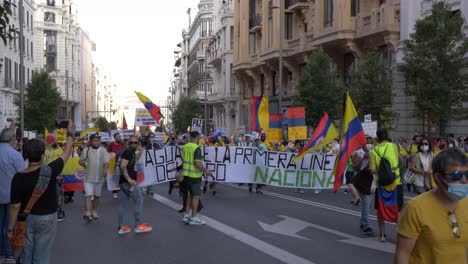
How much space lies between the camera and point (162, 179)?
16203 millimetres

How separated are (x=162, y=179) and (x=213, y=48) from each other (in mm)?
60165

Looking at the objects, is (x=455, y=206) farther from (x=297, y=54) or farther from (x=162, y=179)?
(x=297, y=54)

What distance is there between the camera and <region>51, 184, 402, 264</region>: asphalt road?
8.62 metres

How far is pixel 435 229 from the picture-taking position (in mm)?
3559

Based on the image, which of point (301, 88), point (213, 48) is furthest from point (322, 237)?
point (213, 48)

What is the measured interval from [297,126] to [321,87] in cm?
1369

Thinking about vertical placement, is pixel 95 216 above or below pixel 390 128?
below

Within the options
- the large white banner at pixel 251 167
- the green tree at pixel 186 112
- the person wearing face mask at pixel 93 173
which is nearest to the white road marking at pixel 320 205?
the large white banner at pixel 251 167

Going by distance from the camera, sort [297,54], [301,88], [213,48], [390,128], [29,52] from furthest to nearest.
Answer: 1. [213,48]
2. [29,52]
3. [297,54]
4. [301,88]
5. [390,128]

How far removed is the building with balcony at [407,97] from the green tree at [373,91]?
0.78 metres

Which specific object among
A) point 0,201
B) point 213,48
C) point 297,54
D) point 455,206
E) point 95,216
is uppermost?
point 213,48

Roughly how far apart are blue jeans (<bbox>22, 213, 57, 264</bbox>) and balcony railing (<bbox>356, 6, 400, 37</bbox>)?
25.5 m

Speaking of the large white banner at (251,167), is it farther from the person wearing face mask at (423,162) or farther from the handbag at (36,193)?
the handbag at (36,193)

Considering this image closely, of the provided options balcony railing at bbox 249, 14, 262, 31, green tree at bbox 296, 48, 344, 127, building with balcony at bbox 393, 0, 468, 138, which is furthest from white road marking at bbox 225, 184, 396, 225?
balcony railing at bbox 249, 14, 262, 31
